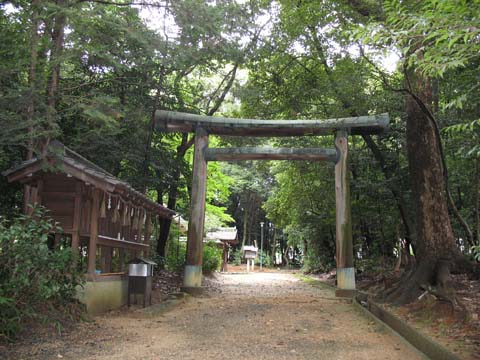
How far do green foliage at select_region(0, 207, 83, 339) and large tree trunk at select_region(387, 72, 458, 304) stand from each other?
20.5ft

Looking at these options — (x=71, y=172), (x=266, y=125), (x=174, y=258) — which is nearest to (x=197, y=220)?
(x=266, y=125)

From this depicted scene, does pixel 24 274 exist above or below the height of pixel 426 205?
below

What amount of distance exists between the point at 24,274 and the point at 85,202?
3512mm

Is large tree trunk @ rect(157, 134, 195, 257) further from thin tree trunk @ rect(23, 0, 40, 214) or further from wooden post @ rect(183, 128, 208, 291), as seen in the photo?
thin tree trunk @ rect(23, 0, 40, 214)

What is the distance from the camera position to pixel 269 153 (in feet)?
41.3

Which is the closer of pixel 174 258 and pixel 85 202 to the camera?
pixel 85 202

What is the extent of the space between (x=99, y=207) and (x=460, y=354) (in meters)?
6.86

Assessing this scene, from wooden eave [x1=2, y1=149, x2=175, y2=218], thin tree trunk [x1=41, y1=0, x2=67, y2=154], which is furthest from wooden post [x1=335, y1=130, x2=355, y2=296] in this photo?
thin tree trunk [x1=41, y1=0, x2=67, y2=154]

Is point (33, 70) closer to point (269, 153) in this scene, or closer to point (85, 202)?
point (85, 202)

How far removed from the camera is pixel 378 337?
671cm

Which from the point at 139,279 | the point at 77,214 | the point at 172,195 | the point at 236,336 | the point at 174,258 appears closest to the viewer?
the point at 236,336

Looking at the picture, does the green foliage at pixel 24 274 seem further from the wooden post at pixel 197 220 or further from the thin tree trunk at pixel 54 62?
the wooden post at pixel 197 220

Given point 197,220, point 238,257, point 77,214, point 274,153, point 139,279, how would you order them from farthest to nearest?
point 238,257
point 274,153
point 197,220
point 139,279
point 77,214

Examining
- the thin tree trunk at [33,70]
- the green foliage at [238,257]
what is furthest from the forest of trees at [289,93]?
the green foliage at [238,257]
